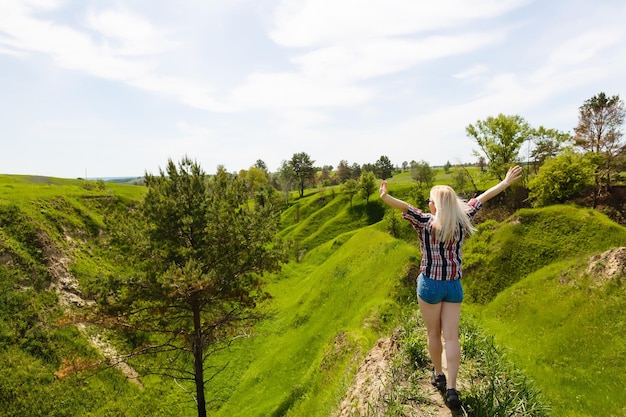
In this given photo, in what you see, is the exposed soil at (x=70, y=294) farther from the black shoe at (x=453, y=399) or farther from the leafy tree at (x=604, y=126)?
the leafy tree at (x=604, y=126)

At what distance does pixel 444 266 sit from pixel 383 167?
458ft

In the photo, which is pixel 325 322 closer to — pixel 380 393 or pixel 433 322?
pixel 380 393

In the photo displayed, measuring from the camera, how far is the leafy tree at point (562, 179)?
30.5 m

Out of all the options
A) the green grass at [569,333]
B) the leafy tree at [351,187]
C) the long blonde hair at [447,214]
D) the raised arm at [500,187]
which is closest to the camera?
the long blonde hair at [447,214]

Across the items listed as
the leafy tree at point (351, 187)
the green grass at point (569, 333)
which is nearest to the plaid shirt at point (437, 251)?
the green grass at point (569, 333)

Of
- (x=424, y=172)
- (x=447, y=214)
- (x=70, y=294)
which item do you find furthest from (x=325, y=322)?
(x=424, y=172)

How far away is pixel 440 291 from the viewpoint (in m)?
5.82

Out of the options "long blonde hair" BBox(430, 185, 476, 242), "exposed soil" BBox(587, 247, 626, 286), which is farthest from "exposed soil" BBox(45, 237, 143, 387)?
"exposed soil" BBox(587, 247, 626, 286)

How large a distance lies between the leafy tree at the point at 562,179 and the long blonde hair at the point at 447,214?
105ft

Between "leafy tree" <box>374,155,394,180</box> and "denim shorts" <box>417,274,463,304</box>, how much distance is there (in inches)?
5354

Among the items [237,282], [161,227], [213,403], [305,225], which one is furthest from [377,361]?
[305,225]

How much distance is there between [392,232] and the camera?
166 ft

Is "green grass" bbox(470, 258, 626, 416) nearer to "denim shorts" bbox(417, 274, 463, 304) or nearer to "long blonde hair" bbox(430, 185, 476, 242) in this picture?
"denim shorts" bbox(417, 274, 463, 304)

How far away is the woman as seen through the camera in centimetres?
570
